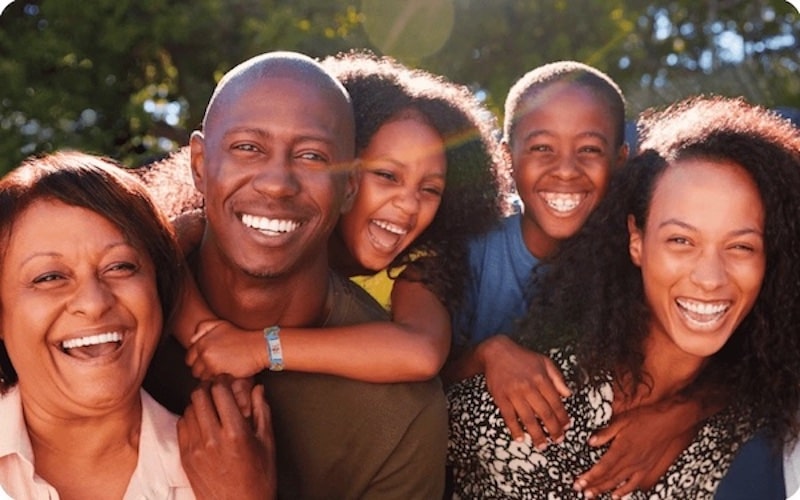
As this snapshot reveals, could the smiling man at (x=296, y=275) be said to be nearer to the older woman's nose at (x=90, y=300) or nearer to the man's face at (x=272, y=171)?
the man's face at (x=272, y=171)

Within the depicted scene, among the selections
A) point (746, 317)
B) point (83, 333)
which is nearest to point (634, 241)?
point (746, 317)

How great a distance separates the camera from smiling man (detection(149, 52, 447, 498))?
2773mm

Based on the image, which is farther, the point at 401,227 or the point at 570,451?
the point at 401,227

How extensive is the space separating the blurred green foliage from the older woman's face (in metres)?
5.71

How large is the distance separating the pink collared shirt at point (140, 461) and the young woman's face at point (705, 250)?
1.35m

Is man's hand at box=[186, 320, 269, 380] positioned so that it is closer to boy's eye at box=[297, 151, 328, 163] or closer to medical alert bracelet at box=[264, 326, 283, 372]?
medical alert bracelet at box=[264, 326, 283, 372]

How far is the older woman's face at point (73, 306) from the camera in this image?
243 cm

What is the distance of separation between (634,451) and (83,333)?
1.52m

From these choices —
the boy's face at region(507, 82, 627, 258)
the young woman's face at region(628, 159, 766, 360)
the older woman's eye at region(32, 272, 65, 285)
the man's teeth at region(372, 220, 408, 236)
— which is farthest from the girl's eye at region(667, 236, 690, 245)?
the older woman's eye at region(32, 272, 65, 285)

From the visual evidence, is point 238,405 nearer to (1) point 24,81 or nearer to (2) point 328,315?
(2) point 328,315

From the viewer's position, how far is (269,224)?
2.75 meters

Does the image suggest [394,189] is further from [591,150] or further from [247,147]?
[591,150]

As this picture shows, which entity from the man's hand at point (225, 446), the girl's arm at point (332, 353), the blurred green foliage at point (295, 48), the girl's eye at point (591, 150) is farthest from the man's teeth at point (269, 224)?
the blurred green foliage at point (295, 48)

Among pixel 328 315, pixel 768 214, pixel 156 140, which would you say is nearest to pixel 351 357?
pixel 328 315
